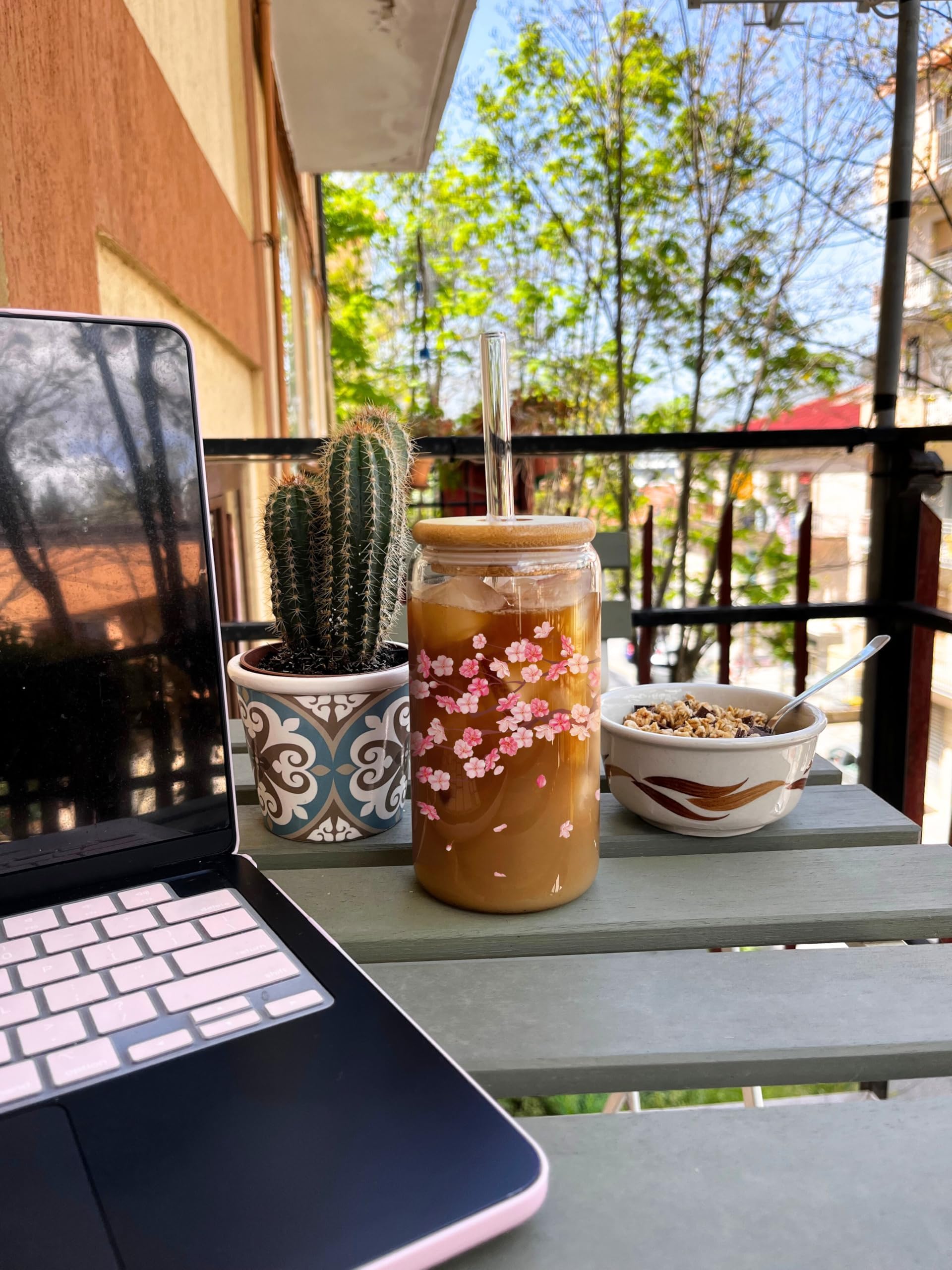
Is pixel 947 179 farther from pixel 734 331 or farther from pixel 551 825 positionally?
pixel 551 825

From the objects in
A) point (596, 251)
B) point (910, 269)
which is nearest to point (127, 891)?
point (910, 269)

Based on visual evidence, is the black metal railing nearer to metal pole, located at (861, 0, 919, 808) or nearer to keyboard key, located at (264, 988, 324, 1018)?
metal pole, located at (861, 0, 919, 808)

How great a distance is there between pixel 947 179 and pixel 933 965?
14.0 ft

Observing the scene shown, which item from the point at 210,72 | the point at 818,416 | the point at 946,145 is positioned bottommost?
the point at 818,416

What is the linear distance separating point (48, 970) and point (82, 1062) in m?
0.07

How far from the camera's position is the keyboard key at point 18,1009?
1.10 feet

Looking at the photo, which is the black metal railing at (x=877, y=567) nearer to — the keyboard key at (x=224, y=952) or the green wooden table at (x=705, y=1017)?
the green wooden table at (x=705, y=1017)

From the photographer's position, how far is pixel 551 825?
19.0 inches

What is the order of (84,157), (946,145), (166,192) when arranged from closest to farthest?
(84,157)
(166,192)
(946,145)

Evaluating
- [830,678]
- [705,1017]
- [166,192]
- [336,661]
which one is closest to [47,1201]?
[705,1017]

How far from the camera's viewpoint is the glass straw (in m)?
0.50

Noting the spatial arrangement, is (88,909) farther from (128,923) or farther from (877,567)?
(877,567)

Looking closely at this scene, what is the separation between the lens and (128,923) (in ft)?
1.35

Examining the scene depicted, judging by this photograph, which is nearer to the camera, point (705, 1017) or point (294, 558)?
point (705, 1017)
